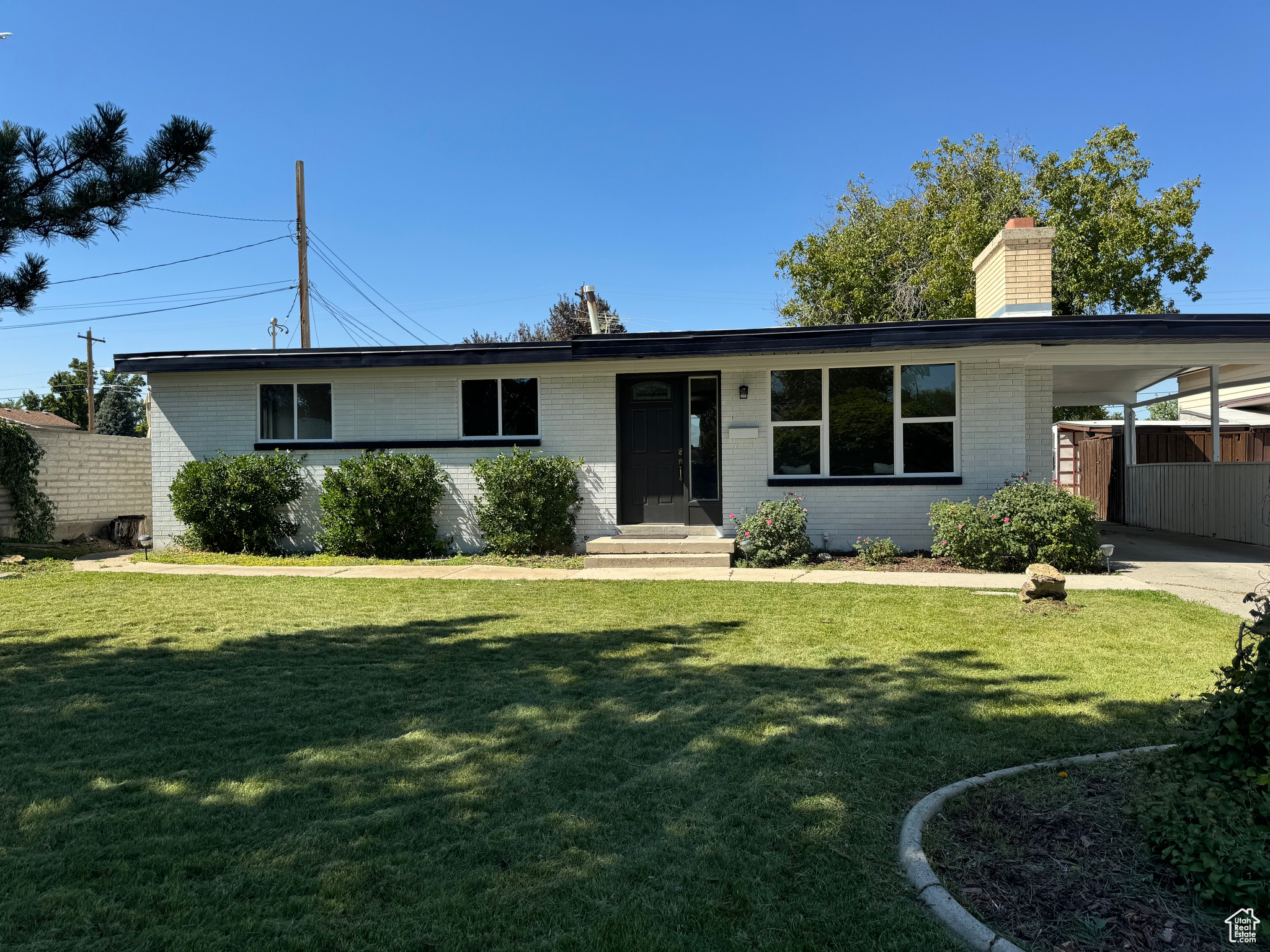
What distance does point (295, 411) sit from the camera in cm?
1273

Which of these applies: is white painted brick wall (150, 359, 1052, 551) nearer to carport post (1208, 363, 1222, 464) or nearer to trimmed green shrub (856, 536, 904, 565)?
trimmed green shrub (856, 536, 904, 565)

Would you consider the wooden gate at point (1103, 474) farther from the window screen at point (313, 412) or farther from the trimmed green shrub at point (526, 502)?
the window screen at point (313, 412)

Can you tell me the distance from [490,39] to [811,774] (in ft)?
46.8

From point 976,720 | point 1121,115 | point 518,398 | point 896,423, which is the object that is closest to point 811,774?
point 976,720

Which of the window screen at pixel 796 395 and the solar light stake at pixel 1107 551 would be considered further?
the window screen at pixel 796 395

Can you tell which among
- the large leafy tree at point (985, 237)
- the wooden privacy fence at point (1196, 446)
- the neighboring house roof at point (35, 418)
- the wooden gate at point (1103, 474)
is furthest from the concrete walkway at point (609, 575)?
the neighboring house roof at point (35, 418)

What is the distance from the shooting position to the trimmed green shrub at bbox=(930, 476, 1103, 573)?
9.54 metres

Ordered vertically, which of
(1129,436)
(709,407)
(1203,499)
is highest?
(709,407)

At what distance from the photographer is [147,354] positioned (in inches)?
484

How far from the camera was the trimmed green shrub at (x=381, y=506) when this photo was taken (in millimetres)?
11523

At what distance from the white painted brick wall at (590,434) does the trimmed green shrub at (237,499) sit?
46 centimetres

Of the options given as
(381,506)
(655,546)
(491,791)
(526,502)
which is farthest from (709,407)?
(491,791)

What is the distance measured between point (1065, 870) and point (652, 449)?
384 inches

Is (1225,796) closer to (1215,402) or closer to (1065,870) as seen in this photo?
(1065,870)
